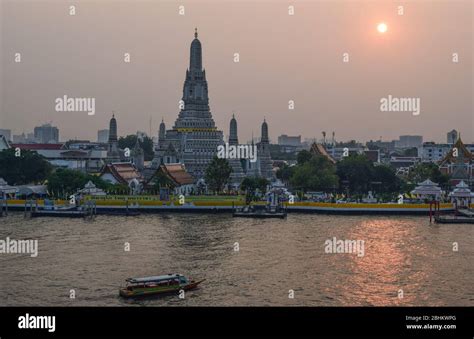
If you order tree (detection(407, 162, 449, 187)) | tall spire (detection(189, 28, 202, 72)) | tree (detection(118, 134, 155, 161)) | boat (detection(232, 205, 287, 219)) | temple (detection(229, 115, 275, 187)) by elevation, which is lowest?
boat (detection(232, 205, 287, 219))

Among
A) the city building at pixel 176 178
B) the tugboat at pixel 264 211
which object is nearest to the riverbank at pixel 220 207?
the tugboat at pixel 264 211

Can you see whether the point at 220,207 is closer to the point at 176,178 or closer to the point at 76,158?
the point at 176,178

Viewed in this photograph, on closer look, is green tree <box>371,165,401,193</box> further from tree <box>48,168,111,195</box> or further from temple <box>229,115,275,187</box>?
tree <box>48,168,111,195</box>

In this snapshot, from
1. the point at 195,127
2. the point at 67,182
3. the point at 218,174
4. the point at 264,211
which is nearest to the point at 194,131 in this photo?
the point at 195,127

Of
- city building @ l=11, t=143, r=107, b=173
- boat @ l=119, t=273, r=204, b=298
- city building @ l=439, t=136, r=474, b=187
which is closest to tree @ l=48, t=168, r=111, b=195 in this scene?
city building @ l=11, t=143, r=107, b=173
